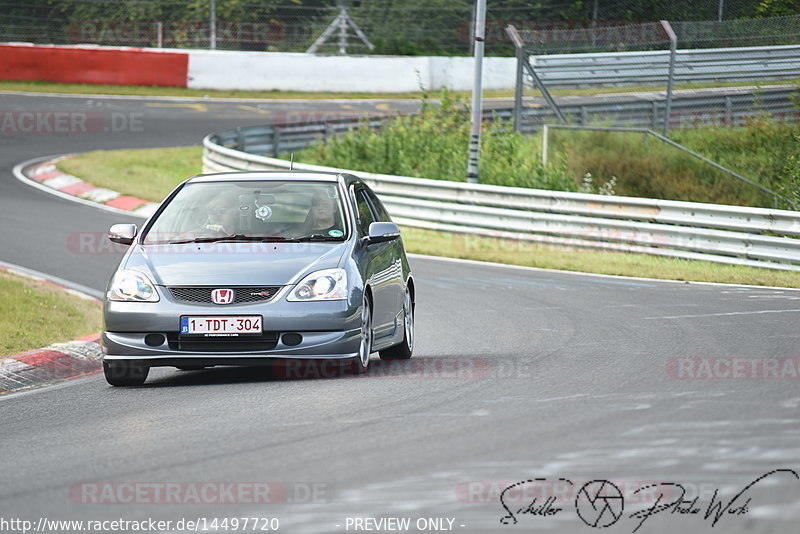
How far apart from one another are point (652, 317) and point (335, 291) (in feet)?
15.7

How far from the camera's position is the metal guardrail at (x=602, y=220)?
58.9ft

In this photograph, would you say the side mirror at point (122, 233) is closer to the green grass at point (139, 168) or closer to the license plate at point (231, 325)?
the license plate at point (231, 325)

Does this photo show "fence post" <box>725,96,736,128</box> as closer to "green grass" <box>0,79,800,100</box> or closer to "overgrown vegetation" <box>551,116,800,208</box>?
"overgrown vegetation" <box>551,116,800,208</box>

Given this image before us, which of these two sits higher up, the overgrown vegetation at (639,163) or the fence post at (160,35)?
the fence post at (160,35)

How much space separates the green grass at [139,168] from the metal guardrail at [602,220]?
4.19 metres

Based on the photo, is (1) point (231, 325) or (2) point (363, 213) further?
(2) point (363, 213)

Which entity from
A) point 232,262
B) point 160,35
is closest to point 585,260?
point 232,262

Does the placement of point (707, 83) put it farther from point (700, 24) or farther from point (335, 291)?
point (335, 291)

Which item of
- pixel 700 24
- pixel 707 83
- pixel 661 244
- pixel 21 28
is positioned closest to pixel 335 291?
pixel 661 244

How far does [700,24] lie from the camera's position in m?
22.6

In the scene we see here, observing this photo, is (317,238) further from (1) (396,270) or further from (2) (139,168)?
(2) (139,168)

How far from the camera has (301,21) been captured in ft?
151
